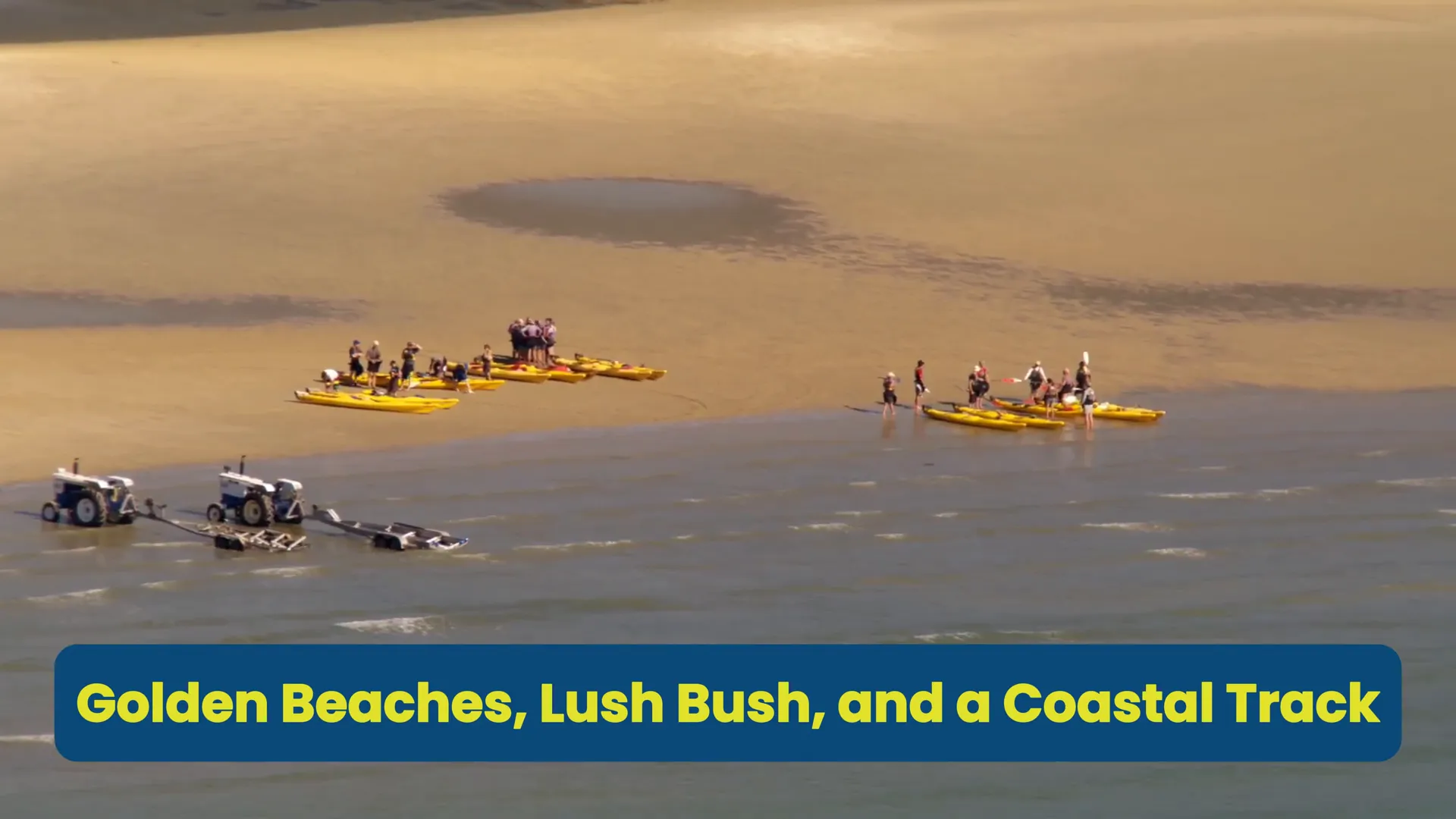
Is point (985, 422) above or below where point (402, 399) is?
below

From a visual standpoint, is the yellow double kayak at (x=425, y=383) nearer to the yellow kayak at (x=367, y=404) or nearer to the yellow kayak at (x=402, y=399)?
the yellow kayak at (x=402, y=399)

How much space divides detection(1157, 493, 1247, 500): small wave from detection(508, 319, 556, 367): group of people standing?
1339 centimetres

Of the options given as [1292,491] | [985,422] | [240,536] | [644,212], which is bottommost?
[240,536]

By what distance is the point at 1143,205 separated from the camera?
5503 cm

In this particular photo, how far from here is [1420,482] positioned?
1281 inches

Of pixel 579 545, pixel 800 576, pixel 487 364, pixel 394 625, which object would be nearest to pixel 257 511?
pixel 579 545

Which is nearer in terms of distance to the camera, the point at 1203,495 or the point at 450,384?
the point at 1203,495

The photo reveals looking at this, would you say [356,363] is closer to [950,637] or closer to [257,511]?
[257,511]

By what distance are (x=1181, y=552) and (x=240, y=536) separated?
474 inches

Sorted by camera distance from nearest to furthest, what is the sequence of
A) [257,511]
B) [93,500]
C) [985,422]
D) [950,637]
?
1. [950,637]
2. [93,500]
3. [257,511]
4. [985,422]

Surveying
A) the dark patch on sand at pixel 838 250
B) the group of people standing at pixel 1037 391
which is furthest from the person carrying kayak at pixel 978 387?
the dark patch on sand at pixel 838 250

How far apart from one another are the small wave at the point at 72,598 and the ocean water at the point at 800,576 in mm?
37

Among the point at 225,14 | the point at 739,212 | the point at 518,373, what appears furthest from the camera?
the point at 225,14

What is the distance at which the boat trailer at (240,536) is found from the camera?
86.6 feet
